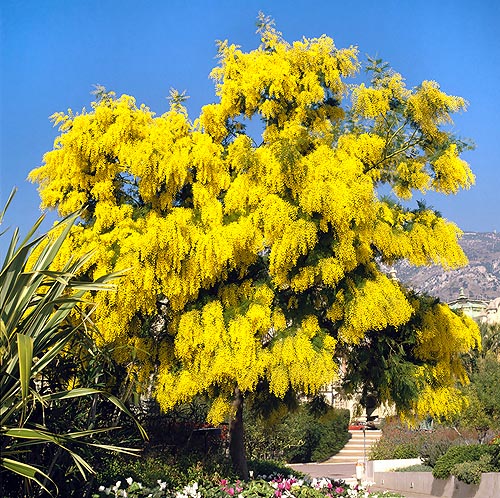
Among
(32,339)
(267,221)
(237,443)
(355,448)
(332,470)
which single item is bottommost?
(332,470)

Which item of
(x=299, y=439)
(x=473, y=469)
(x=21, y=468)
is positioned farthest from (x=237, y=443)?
(x=299, y=439)

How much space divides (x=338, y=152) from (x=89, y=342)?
695cm

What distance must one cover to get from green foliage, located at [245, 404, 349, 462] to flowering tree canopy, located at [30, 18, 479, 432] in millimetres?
15499

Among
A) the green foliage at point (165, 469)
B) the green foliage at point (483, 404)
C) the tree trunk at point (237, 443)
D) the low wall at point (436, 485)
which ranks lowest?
the low wall at point (436, 485)

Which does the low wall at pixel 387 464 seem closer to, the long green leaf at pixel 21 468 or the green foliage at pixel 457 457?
the green foliage at pixel 457 457

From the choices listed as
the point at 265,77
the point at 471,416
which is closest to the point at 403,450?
the point at 471,416

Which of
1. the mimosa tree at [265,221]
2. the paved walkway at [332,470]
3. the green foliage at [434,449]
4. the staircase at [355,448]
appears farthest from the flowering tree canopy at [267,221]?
the staircase at [355,448]

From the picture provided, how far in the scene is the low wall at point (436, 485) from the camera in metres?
18.6

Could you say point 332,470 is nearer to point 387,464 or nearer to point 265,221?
point 387,464

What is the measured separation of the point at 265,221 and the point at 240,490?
4.71 m

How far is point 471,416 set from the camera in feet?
103

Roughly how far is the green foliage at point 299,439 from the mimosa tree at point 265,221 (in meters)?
15.5

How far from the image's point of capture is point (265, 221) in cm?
1385

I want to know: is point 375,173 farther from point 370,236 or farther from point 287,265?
point 287,265
